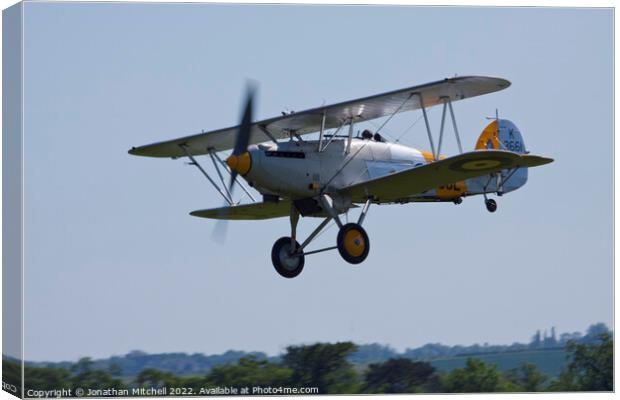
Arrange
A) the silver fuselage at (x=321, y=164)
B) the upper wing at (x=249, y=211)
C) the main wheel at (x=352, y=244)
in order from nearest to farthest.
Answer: the silver fuselage at (x=321, y=164) → the main wheel at (x=352, y=244) → the upper wing at (x=249, y=211)

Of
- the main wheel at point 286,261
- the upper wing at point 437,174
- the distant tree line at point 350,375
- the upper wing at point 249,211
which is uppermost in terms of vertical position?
the upper wing at point 437,174

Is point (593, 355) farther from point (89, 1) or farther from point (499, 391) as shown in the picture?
point (89, 1)

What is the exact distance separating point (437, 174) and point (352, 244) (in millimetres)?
1458

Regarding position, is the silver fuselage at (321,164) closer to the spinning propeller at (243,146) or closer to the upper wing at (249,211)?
the spinning propeller at (243,146)

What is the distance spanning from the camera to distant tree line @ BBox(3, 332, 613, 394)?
23.0 metres

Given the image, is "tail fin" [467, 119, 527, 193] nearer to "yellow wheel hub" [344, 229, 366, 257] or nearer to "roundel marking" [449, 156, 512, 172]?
"roundel marking" [449, 156, 512, 172]

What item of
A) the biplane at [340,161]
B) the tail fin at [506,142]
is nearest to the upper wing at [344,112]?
the biplane at [340,161]

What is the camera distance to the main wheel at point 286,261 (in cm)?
2459

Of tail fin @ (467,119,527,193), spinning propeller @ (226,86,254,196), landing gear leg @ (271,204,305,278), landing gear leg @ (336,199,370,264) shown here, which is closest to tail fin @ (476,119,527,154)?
tail fin @ (467,119,527,193)

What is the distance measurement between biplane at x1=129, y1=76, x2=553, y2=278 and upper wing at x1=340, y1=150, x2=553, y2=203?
1cm

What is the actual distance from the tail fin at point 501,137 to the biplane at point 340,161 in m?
1.19

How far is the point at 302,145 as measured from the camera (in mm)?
23891

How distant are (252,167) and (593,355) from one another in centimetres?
548

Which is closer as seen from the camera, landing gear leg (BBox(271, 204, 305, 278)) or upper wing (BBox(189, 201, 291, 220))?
landing gear leg (BBox(271, 204, 305, 278))
